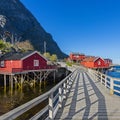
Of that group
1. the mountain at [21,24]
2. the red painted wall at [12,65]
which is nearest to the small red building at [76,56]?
the mountain at [21,24]

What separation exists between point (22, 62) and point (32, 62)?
2.72m

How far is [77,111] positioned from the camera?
8398 millimetres

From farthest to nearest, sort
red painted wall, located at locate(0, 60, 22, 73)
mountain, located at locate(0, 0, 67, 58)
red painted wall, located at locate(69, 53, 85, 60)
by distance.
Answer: mountain, located at locate(0, 0, 67, 58) → red painted wall, located at locate(69, 53, 85, 60) → red painted wall, located at locate(0, 60, 22, 73)

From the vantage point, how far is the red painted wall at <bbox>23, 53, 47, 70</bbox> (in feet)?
121

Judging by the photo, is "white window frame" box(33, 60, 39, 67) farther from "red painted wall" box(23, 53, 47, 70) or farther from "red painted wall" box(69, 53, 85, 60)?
"red painted wall" box(69, 53, 85, 60)

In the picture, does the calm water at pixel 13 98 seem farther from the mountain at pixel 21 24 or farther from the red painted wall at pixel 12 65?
the mountain at pixel 21 24

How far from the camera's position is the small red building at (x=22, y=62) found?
36.3 meters

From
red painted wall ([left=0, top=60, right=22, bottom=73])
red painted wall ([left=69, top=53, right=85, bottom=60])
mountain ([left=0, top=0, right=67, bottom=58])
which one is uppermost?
mountain ([left=0, top=0, right=67, bottom=58])

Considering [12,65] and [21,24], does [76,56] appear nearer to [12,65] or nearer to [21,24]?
[21,24]

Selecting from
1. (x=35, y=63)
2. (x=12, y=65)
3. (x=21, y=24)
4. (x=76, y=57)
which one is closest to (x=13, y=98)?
(x=12, y=65)

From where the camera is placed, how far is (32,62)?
38500 mm

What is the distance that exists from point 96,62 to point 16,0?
444ft

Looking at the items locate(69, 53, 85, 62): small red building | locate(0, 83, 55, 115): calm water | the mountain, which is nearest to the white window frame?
locate(0, 83, 55, 115): calm water

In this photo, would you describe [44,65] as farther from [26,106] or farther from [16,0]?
[16,0]
